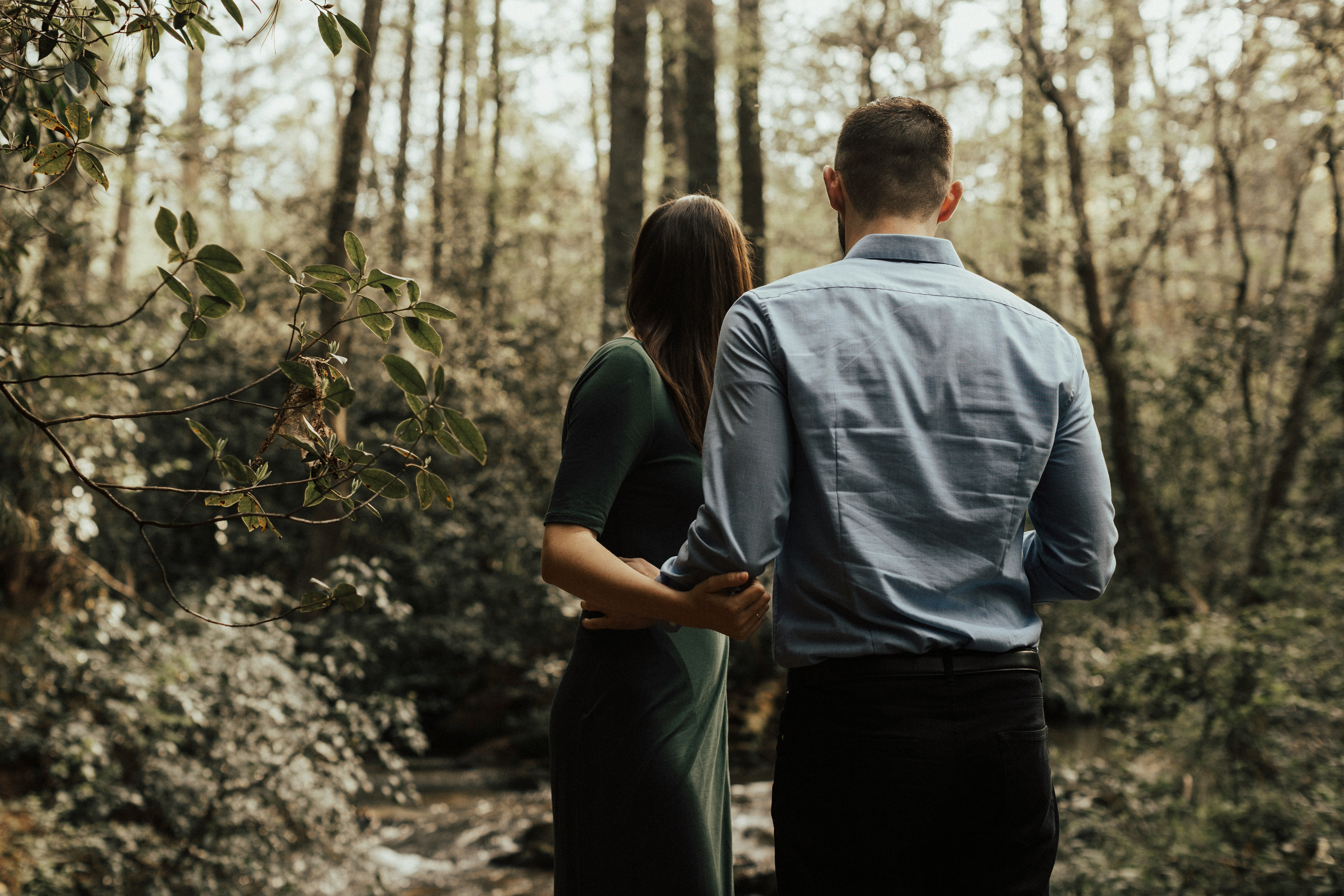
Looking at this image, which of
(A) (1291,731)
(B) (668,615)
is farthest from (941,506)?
(A) (1291,731)

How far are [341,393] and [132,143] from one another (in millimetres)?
3692

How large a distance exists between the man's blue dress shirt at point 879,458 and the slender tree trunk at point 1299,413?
6910 millimetres

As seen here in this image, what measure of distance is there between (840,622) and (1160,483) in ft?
31.3

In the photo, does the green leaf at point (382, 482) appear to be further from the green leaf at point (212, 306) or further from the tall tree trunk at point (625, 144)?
the tall tree trunk at point (625, 144)

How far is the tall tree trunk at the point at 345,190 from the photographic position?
31.0 ft

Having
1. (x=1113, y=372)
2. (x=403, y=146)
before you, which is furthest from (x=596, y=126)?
(x=1113, y=372)

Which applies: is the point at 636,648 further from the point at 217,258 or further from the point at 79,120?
the point at 79,120

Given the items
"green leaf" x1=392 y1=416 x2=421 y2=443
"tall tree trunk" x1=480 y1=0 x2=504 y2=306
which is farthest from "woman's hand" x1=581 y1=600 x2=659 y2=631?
"tall tree trunk" x1=480 y1=0 x2=504 y2=306

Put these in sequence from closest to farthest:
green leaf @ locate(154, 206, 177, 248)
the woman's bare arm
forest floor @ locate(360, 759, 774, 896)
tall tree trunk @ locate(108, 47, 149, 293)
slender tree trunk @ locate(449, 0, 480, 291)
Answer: green leaf @ locate(154, 206, 177, 248) < the woman's bare arm < tall tree trunk @ locate(108, 47, 149, 293) < forest floor @ locate(360, 759, 774, 896) < slender tree trunk @ locate(449, 0, 480, 291)

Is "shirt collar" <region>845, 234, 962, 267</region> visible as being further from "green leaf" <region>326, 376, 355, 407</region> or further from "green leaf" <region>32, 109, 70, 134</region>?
"green leaf" <region>32, 109, 70, 134</region>

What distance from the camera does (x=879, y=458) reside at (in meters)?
1.54

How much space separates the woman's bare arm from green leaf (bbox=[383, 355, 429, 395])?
35 cm

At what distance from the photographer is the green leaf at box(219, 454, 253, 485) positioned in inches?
62.7

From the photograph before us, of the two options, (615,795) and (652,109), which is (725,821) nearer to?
(615,795)
